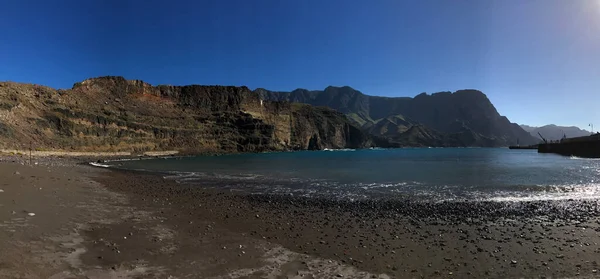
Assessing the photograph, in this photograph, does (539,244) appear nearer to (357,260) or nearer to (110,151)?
(357,260)

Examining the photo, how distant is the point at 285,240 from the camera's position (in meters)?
12.5

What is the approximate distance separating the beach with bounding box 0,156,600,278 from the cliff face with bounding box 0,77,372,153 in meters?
80.8

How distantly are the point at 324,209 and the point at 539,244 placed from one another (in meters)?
10.4

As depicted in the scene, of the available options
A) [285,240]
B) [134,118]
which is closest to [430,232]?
[285,240]

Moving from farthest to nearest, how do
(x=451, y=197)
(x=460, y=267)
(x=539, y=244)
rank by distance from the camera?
(x=451, y=197) < (x=539, y=244) < (x=460, y=267)

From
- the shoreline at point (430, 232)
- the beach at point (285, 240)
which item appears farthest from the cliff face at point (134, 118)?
the shoreline at point (430, 232)

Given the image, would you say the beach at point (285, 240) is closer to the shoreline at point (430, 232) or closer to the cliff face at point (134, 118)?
the shoreline at point (430, 232)

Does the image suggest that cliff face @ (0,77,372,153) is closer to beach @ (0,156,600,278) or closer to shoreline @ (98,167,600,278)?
beach @ (0,156,600,278)

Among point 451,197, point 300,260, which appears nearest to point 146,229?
point 300,260

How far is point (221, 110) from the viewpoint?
175375mm

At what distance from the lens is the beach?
893 centimetres

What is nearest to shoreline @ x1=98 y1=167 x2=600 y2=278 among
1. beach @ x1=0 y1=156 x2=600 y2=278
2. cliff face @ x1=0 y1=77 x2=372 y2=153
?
beach @ x1=0 y1=156 x2=600 y2=278

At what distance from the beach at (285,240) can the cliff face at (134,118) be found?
80.8 meters

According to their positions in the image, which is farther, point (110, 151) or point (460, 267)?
point (110, 151)
